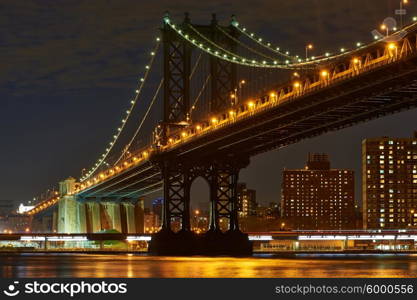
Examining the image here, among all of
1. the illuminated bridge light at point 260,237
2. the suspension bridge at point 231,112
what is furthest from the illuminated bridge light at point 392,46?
the illuminated bridge light at point 260,237

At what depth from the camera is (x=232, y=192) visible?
98812 millimetres

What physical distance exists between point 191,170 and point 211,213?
4115 mm

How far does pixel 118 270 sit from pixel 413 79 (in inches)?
746

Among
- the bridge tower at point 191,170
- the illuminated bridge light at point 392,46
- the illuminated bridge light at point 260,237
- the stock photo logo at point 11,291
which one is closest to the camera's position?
the stock photo logo at point 11,291

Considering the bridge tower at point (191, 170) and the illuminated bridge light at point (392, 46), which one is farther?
the bridge tower at point (191, 170)

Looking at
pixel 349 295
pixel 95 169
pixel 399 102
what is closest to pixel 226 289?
pixel 349 295

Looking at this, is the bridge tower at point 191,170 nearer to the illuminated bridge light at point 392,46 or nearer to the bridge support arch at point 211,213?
the bridge support arch at point 211,213

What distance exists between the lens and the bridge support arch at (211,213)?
97.1m

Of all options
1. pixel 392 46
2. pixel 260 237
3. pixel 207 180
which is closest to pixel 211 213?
pixel 207 180

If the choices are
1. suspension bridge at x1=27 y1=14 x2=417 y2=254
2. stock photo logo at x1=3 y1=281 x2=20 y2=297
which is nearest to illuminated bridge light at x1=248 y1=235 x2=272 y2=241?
suspension bridge at x1=27 y1=14 x2=417 y2=254

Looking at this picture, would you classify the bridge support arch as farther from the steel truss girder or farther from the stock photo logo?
the stock photo logo

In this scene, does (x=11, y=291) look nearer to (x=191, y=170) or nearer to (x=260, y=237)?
(x=191, y=170)

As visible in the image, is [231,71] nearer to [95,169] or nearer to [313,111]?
[313,111]

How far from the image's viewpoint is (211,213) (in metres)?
98.8
